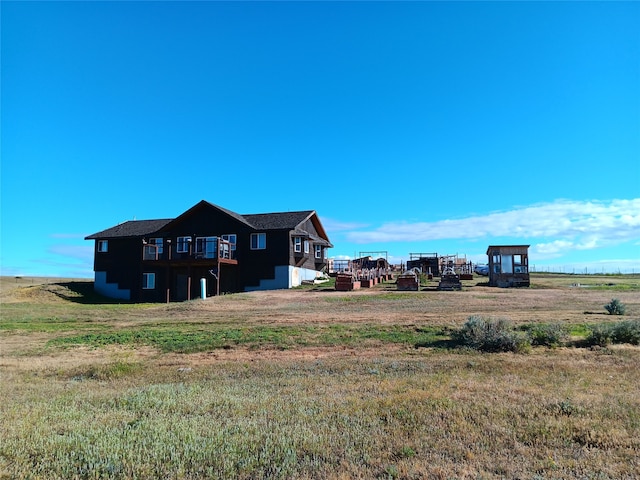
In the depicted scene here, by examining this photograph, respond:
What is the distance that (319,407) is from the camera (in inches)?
249

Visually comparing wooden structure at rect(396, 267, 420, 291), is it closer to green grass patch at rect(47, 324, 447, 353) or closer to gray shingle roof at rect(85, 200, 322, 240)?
gray shingle roof at rect(85, 200, 322, 240)

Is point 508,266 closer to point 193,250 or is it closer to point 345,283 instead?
point 345,283

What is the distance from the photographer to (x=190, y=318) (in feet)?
67.6

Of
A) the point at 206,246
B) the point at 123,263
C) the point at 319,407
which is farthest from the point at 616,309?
the point at 123,263

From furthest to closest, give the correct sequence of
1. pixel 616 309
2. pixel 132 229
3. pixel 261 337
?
1. pixel 132 229
2. pixel 616 309
3. pixel 261 337

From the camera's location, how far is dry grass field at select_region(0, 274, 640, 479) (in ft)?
14.7

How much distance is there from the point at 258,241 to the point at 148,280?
11.1 m

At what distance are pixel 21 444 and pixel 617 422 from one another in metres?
7.25

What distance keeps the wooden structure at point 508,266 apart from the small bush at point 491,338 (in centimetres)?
2464

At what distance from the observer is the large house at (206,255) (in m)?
35.9

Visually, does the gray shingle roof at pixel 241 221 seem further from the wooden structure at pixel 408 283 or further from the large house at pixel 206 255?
the wooden structure at pixel 408 283

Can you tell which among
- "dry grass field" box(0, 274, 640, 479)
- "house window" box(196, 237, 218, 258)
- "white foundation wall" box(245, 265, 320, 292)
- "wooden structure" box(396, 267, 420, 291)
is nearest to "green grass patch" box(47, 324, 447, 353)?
"dry grass field" box(0, 274, 640, 479)

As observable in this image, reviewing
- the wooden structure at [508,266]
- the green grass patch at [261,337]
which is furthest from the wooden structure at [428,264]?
the green grass patch at [261,337]

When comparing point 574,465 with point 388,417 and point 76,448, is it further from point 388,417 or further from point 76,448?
point 76,448
